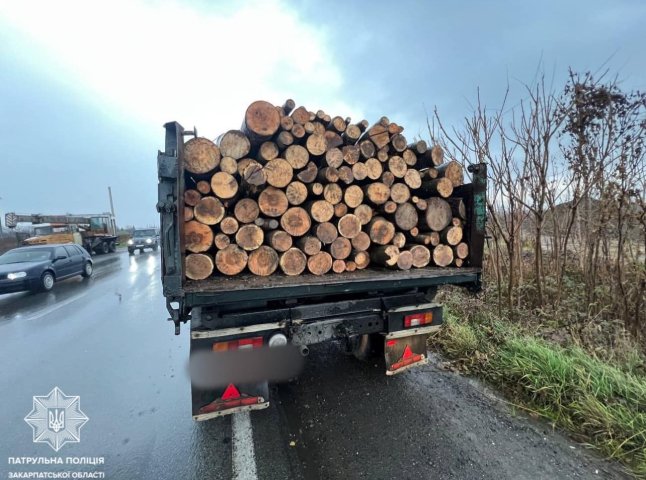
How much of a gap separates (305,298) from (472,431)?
5.60 feet

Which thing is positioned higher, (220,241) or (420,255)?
(220,241)

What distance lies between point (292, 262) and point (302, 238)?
0.78 feet

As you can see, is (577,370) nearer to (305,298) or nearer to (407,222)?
(407,222)

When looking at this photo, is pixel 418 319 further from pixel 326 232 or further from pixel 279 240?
pixel 279 240

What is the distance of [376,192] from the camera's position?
269 cm

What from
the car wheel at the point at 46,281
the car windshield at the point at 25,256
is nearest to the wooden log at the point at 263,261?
the car wheel at the point at 46,281

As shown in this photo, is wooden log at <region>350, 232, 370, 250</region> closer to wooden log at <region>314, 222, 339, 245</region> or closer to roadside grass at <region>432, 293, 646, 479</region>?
wooden log at <region>314, 222, 339, 245</region>

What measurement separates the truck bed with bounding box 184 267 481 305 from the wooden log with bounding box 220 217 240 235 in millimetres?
370

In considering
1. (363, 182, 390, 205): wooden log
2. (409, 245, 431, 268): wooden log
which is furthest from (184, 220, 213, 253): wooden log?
(409, 245, 431, 268): wooden log

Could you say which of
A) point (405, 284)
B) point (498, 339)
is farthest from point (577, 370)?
point (405, 284)

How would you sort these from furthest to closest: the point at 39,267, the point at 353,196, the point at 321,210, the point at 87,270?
the point at 87,270 → the point at 39,267 → the point at 353,196 → the point at 321,210

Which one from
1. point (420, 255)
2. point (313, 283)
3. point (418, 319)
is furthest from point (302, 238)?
point (418, 319)

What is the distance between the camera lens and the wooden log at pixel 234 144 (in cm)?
236
